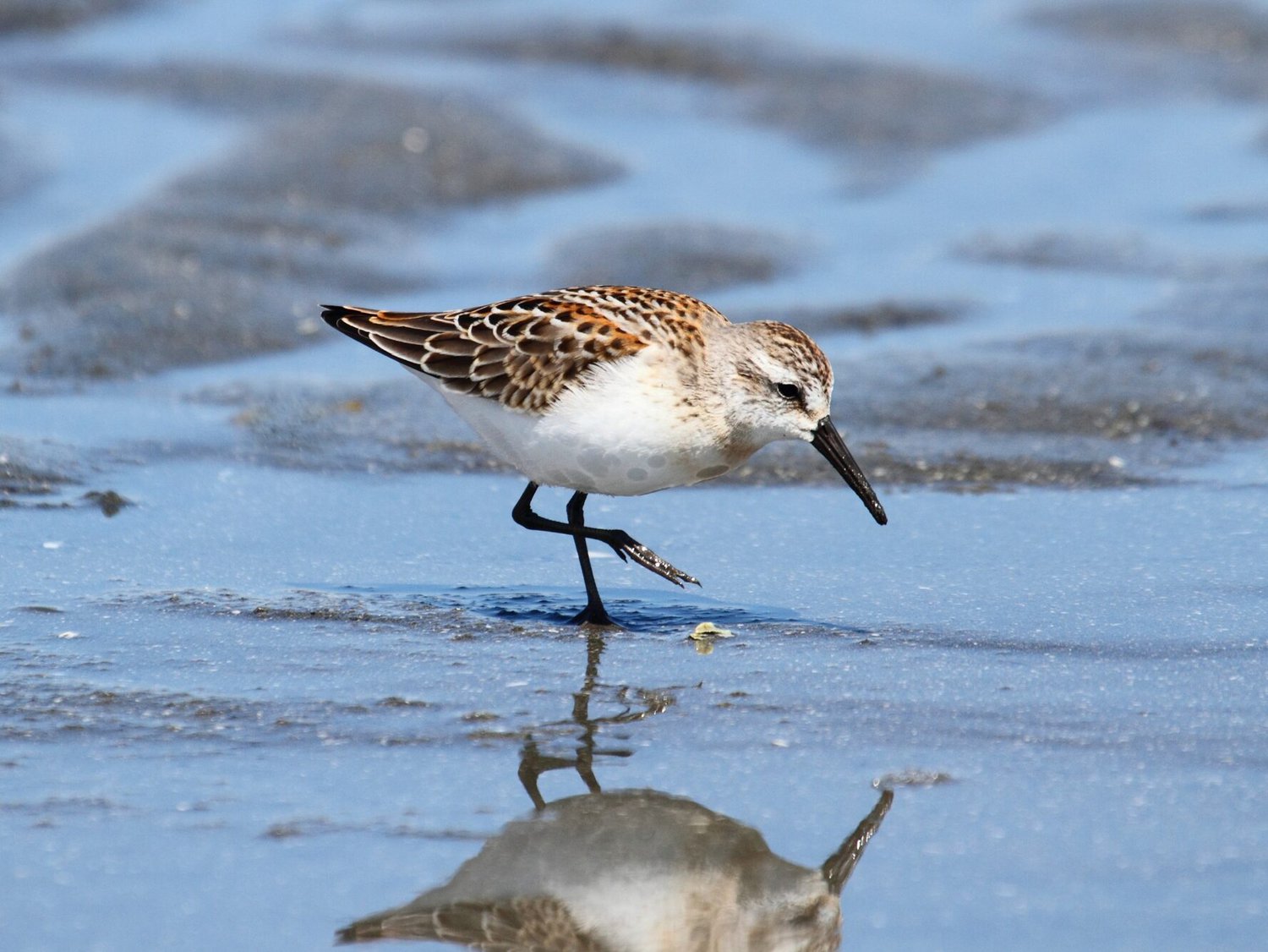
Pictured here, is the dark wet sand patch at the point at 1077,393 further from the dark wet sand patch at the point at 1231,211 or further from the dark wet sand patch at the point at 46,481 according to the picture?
the dark wet sand patch at the point at 46,481

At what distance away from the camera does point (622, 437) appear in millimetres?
6406

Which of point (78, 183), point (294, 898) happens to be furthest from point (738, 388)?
point (78, 183)

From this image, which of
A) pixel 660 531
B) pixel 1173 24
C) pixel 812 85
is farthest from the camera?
pixel 1173 24

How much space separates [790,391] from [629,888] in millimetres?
2461

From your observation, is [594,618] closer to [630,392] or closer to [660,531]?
[630,392]

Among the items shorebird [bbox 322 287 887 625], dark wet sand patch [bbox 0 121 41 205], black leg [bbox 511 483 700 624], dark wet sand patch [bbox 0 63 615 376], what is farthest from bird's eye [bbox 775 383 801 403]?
dark wet sand patch [bbox 0 121 41 205]

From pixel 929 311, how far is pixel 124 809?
7166 mm

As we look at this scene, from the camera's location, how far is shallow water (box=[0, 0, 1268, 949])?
471 centimetres

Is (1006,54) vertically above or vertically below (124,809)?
above

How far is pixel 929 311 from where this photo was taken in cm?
1105

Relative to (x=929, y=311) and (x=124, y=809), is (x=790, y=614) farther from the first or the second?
(x=929, y=311)

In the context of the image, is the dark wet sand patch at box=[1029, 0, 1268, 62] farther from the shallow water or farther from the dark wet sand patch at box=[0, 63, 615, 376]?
the dark wet sand patch at box=[0, 63, 615, 376]

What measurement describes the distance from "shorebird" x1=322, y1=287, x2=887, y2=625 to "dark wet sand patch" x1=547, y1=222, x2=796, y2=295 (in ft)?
14.4

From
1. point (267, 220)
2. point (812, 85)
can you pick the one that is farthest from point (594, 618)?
point (812, 85)
